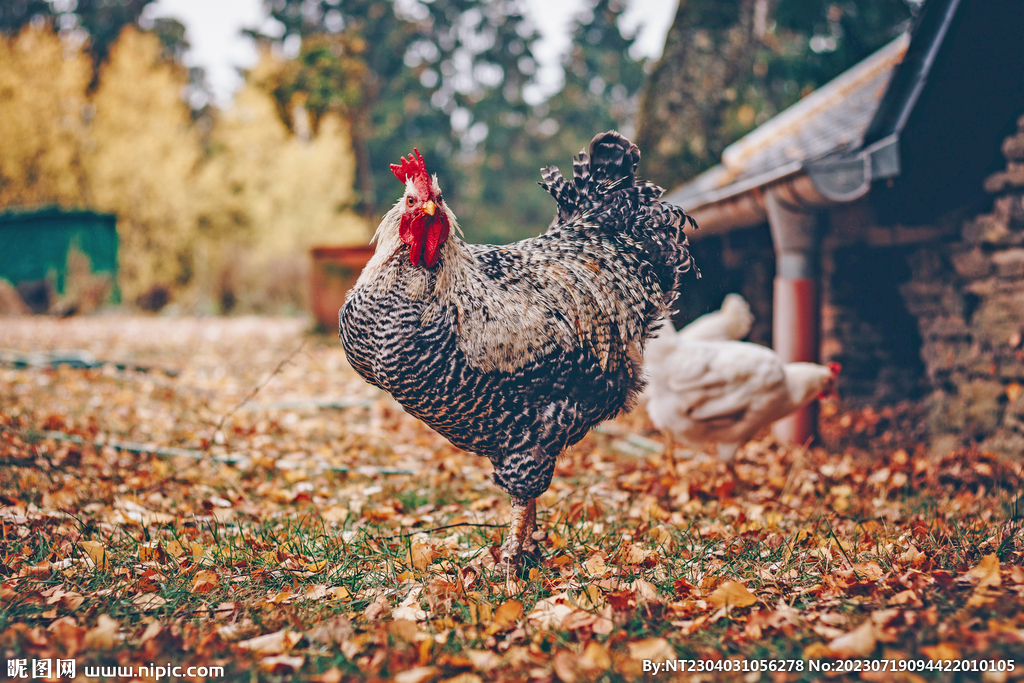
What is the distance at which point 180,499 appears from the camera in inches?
156

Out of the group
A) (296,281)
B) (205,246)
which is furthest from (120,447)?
(205,246)

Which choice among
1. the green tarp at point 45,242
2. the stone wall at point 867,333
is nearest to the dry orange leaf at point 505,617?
the stone wall at point 867,333

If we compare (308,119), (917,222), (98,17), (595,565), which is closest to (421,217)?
(595,565)

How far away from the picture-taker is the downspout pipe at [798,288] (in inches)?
210

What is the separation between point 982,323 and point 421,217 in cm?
444

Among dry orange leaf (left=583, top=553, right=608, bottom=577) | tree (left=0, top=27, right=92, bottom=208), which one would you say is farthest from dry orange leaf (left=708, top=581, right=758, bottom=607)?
tree (left=0, top=27, right=92, bottom=208)

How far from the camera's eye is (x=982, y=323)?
4.82 m

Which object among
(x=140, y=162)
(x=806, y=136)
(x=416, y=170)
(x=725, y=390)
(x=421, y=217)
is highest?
(x=140, y=162)

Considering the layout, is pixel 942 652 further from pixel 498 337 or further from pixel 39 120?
pixel 39 120

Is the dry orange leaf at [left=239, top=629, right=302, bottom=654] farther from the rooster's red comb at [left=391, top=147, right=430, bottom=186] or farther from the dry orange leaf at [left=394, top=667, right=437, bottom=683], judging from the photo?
the rooster's red comb at [left=391, top=147, right=430, bottom=186]

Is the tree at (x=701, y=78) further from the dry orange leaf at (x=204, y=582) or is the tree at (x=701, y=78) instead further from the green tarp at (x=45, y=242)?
the green tarp at (x=45, y=242)

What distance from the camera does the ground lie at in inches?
84.8

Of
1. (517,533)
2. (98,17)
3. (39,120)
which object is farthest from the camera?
(98,17)

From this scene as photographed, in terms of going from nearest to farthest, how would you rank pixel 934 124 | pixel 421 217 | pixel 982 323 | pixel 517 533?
pixel 421 217 → pixel 517 533 → pixel 934 124 → pixel 982 323
